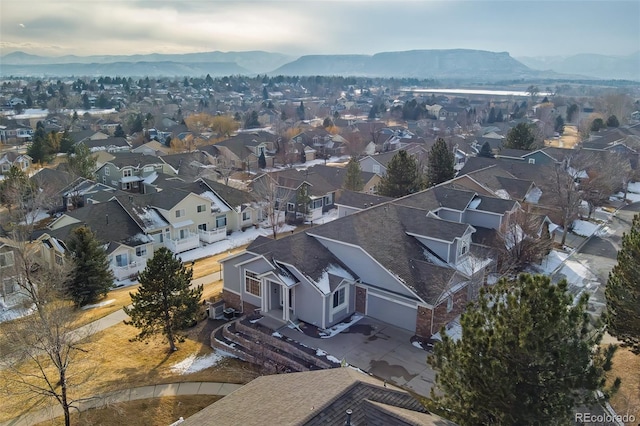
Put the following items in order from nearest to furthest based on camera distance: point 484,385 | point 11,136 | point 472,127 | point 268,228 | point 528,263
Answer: point 484,385
point 528,263
point 268,228
point 11,136
point 472,127

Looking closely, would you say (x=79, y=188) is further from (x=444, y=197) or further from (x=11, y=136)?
(x=11, y=136)

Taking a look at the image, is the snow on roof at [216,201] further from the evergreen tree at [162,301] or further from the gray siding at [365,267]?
the evergreen tree at [162,301]

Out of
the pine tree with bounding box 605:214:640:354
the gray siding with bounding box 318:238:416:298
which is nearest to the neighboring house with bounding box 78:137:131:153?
the gray siding with bounding box 318:238:416:298

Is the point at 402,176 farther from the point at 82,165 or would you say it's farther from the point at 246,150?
the point at 246,150

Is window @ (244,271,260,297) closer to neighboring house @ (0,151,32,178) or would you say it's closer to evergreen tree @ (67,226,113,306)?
evergreen tree @ (67,226,113,306)

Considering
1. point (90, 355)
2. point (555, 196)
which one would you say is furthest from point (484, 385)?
point (555, 196)

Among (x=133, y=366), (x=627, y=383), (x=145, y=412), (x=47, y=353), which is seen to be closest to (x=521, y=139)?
(x=627, y=383)
